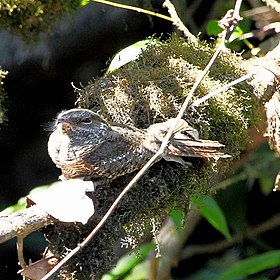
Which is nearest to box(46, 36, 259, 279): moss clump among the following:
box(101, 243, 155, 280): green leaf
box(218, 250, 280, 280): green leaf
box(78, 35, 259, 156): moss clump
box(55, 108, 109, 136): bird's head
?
box(78, 35, 259, 156): moss clump

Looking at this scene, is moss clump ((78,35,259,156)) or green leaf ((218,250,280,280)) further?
green leaf ((218,250,280,280))

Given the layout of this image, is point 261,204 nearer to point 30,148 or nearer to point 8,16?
point 30,148

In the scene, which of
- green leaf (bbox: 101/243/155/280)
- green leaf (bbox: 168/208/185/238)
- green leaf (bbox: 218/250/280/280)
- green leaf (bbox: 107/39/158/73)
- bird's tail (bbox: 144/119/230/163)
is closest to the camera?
bird's tail (bbox: 144/119/230/163)

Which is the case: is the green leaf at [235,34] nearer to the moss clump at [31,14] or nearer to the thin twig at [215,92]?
the moss clump at [31,14]

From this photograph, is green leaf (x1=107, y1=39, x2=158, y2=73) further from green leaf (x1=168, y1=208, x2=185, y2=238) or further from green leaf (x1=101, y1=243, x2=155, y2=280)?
green leaf (x1=101, y1=243, x2=155, y2=280)

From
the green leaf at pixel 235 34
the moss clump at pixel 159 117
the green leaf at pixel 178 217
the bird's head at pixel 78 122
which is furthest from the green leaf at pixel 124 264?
the bird's head at pixel 78 122

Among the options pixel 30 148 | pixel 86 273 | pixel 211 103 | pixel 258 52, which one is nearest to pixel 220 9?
pixel 258 52

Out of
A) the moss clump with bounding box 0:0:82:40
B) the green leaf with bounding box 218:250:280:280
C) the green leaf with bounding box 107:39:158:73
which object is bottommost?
the green leaf with bounding box 218:250:280:280
